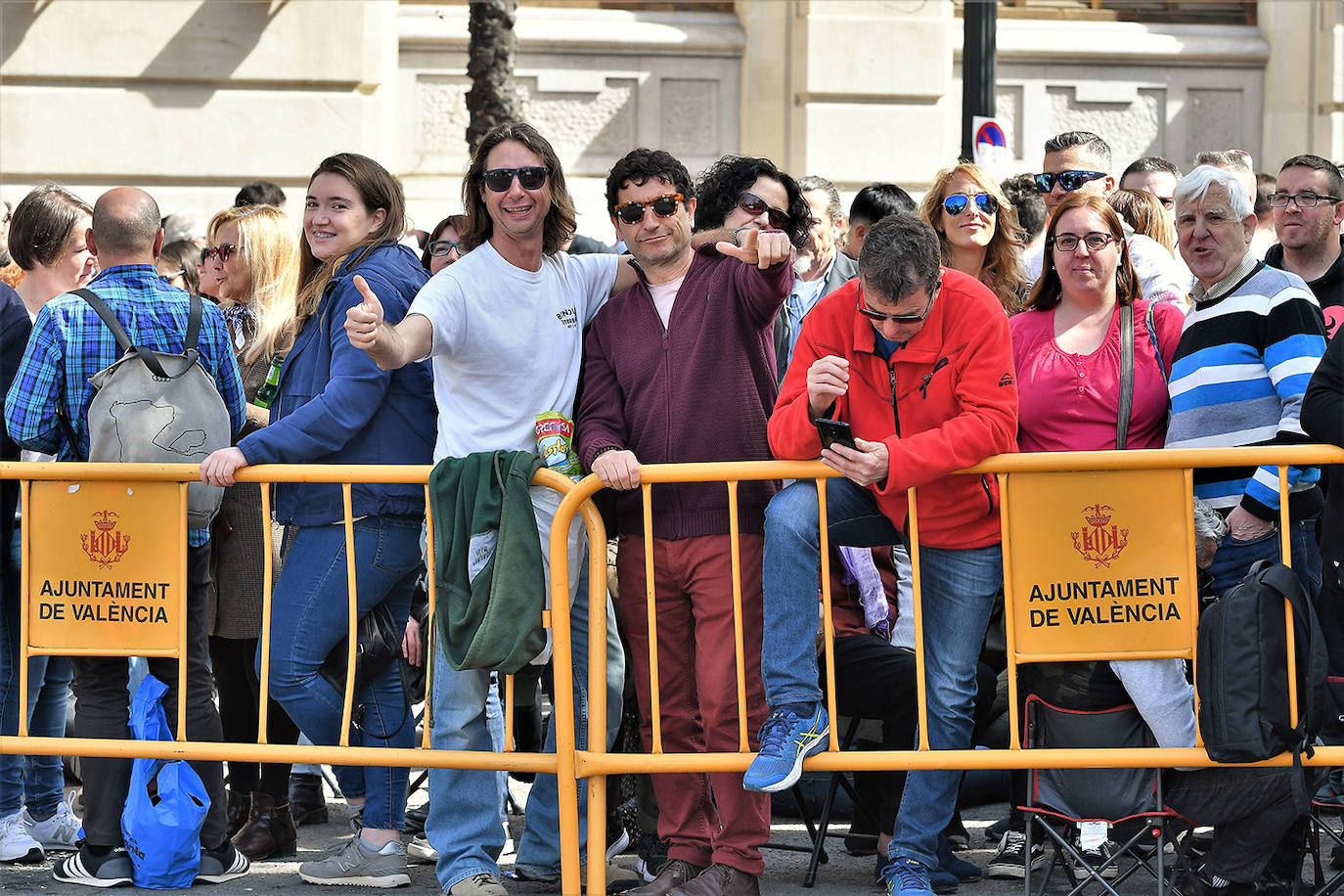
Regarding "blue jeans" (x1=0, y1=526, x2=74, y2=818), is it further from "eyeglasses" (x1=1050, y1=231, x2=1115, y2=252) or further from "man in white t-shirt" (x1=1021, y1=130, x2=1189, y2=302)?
"man in white t-shirt" (x1=1021, y1=130, x2=1189, y2=302)

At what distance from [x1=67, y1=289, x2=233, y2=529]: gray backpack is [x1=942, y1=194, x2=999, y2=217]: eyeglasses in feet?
9.65

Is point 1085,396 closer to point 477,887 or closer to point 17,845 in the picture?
point 477,887

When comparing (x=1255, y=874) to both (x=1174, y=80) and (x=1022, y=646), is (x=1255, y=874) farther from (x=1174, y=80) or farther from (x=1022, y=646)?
(x=1174, y=80)

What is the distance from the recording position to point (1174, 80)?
1386 cm

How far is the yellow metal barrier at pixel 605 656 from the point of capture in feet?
15.0

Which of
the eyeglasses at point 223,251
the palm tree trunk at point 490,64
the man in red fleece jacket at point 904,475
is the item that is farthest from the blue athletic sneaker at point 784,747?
the palm tree trunk at point 490,64

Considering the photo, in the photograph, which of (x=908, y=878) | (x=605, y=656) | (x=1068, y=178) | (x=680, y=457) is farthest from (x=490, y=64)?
(x=908, y=878)

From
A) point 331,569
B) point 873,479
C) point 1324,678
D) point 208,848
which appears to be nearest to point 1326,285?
point 1324,678

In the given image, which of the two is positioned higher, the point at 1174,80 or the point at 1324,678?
the point at 1174,80

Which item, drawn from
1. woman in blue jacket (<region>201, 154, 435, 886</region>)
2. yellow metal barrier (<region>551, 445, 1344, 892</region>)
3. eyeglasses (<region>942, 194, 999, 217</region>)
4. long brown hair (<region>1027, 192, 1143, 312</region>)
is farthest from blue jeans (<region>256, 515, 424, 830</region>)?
eyeglasses (<region>942, 194, 999, 217</region>)

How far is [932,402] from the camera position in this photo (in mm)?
4668

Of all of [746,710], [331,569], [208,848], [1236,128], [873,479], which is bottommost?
[208,848]

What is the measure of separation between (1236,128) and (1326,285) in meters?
8.65

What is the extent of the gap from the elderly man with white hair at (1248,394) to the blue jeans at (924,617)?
0.79 metres
